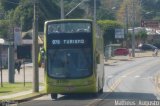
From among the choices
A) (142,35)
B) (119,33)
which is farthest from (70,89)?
(142,35)

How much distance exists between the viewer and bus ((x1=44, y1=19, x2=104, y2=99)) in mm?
33094

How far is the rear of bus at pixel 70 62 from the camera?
109ft

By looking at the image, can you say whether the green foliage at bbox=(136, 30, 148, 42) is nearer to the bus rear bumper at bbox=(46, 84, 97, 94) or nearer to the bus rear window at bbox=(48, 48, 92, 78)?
the bus rear window at bbox=(48, 48, 92, 78)

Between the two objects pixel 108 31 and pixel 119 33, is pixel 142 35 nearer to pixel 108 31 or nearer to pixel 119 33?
pixel 108 31

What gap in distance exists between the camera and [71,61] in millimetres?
33312

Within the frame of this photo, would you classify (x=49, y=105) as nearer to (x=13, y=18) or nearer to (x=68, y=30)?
(x=68, y=30)

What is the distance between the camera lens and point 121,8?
19262cm

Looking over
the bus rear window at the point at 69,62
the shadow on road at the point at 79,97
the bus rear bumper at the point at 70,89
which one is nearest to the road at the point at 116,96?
the shadow on road at the point at 79,97

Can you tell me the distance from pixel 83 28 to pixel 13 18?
270ft

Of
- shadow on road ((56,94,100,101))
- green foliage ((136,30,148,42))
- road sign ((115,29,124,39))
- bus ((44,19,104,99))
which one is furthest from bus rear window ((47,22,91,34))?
green foliage ((136,30,148,42))

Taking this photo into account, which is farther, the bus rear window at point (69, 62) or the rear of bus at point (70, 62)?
the bus rear window at point (69, 62)

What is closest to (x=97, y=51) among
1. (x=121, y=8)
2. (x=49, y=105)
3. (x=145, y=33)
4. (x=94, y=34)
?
(x=94, y=34)

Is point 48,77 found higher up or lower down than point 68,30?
lower down

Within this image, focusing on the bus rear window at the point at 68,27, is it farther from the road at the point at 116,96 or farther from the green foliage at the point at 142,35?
the green foliage at the point at 142,35
